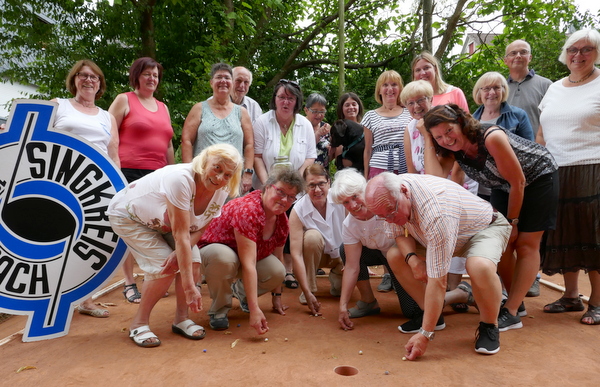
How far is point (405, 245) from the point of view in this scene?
9.27 feet

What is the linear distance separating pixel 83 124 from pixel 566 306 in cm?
400

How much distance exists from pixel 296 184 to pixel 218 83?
61.0 inches

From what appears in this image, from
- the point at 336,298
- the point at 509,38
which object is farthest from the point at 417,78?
the point at 509,38

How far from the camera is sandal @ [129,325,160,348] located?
2.76 m

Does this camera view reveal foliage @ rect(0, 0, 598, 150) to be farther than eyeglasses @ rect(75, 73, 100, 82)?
Yes

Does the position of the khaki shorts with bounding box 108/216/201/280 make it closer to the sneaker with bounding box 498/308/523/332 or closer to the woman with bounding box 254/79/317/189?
the woman with bounding box 254/79/317/189

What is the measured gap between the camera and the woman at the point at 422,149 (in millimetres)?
3305

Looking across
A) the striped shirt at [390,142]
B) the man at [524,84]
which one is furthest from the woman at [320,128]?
the man at [524,84]

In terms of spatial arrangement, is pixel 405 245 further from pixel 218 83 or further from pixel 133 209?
pixel 218 83

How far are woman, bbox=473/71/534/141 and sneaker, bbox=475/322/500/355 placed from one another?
161 cm

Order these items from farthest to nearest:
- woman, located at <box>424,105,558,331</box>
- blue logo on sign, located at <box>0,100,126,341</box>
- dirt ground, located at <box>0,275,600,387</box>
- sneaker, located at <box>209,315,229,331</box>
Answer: sneaker, located at <box>209,315,229,331</box>
blue logo on sign, located at <box>0,100,126,341</box>
woman, located at <box>424,105,558,331</box>
dirt ground, located at <box>0,275,600,387</box>

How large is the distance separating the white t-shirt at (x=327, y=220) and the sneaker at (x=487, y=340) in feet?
4.78

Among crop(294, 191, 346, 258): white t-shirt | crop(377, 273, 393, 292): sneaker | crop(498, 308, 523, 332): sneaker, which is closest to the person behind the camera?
crop(498, 308, 523, 332): sneaker

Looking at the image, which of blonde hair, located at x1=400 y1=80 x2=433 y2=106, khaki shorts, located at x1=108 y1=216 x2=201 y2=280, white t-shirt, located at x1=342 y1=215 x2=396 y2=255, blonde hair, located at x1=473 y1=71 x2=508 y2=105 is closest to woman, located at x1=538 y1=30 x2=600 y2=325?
blonde hair, located at x1=473 y1=71 x2=508 y2=105
